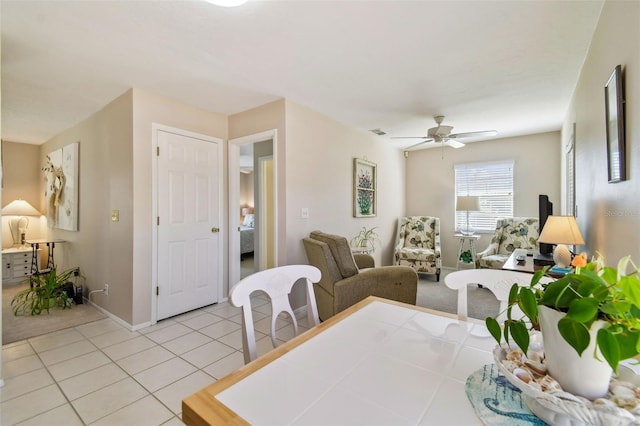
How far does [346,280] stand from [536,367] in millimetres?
1899

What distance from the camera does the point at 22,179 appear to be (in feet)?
16.6

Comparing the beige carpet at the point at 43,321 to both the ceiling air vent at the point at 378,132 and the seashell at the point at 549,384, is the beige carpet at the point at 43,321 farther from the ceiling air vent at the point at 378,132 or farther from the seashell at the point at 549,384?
the ceiling air vent at the point at 378,132

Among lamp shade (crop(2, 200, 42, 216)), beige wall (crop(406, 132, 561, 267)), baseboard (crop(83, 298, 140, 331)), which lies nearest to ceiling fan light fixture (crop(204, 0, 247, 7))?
baseboard (crop(83, 298, 140, 331))

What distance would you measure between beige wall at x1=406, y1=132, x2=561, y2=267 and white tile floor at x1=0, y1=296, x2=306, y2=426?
3.82 m

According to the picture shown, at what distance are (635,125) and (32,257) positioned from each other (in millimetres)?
7068

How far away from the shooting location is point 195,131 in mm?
3354

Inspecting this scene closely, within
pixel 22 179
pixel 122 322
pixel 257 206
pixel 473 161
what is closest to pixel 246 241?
pixel 257 206

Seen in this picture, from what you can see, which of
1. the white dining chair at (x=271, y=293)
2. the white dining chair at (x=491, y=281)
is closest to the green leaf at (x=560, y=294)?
the white dining chair at (x=491, y=281)

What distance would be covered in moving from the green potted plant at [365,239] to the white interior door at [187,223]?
2003mm

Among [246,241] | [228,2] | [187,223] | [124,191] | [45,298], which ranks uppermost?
[228,2]

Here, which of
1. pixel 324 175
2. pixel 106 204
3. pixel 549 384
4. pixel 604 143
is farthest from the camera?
pixel 324 175

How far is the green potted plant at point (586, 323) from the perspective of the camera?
52 centimetres

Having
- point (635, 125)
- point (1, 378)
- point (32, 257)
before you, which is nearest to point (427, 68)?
point (635, 125)

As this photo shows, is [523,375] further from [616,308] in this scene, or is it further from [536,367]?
[616,308]
